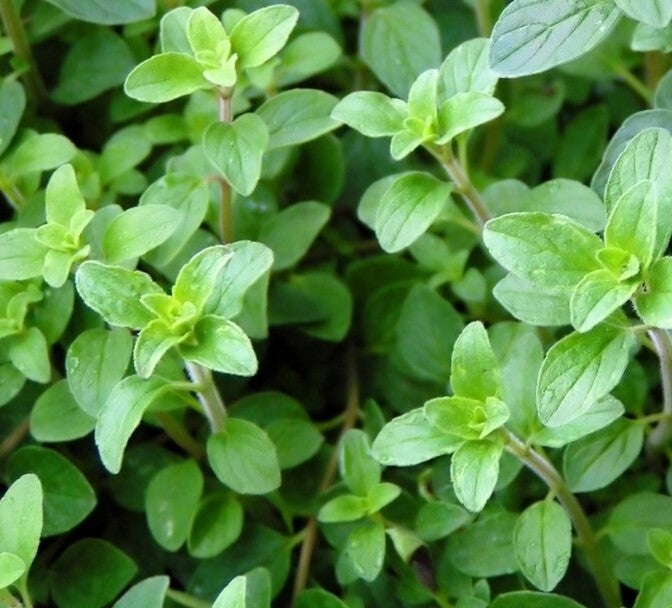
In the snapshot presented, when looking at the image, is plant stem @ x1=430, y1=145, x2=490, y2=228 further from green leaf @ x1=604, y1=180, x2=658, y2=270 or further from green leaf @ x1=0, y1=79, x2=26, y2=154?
green leaf @ x1=0, y1=79, x2=26, y2=154

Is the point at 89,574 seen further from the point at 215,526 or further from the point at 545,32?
the point at 545,32

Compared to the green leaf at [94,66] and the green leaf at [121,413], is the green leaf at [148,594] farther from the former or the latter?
the green leaf at [94,66]

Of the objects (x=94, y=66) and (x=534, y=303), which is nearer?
(x=534, y=303)

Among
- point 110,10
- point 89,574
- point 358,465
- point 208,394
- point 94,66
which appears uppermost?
point 110,10

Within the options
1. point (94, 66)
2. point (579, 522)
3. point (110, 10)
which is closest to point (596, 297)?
point (579, 522)

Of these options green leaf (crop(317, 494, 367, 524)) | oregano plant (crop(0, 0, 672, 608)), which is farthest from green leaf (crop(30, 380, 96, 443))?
green leaf (crop(317, 494, 367, 524))

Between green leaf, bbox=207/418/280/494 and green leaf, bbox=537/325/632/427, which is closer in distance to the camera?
green leaf, bbox=537/325/632/427
